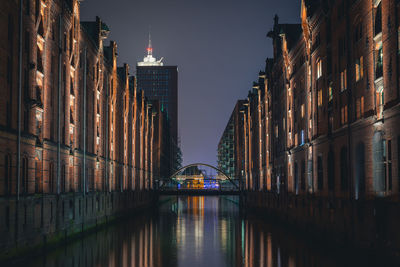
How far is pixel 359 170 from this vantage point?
1380 inches

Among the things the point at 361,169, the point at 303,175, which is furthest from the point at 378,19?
the point at 303,175

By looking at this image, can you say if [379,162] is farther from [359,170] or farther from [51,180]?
[51,180]

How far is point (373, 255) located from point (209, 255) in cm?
1114

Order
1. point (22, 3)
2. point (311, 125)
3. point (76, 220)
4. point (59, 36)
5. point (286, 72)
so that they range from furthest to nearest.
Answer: point (286, 72), point (311, 125), point (76, 220), point (59, 36), point (22, 3)

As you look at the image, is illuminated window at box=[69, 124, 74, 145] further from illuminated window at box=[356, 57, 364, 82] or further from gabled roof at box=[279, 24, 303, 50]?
gabled roof at box=[279, 24, 303, 50]

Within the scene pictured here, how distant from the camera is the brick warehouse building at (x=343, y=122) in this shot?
28125 millimetres

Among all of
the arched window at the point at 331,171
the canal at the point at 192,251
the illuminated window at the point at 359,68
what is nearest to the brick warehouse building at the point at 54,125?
the canal at the point at 192,251

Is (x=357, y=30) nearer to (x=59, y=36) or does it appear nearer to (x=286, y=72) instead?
(x=59, y=36)

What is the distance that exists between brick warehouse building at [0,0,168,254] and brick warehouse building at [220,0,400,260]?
20131 mm

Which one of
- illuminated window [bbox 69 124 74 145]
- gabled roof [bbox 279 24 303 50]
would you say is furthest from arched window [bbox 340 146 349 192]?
gabled roof [bbox 279 24 303 50]

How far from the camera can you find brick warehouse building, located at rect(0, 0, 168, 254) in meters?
30.5

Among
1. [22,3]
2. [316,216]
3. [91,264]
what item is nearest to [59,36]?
[22,3]

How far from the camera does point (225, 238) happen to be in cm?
4866

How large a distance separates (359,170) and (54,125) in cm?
2279
